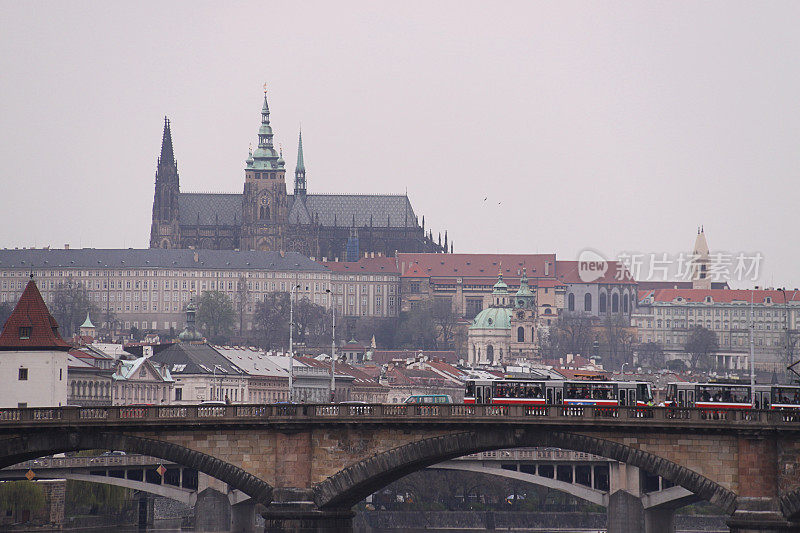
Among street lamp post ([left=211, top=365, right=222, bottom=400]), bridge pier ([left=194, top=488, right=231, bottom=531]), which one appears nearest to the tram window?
bridge pier ([left=194, top=488, right=231, bottom=531])

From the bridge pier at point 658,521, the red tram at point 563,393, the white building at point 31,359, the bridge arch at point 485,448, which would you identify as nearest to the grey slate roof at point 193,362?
the white building at point 31,359

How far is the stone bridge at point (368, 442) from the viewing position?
7925 cm

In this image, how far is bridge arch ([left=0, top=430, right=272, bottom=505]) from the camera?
271 ft

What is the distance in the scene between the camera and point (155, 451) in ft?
271

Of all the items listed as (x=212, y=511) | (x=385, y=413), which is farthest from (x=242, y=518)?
(x=385, y=413)

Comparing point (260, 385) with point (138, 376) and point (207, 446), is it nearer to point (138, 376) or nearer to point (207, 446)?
point (138, 376)

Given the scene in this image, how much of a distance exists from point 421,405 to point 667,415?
9.14 metres

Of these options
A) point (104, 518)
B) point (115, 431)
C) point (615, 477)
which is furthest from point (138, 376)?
point (115, 431)

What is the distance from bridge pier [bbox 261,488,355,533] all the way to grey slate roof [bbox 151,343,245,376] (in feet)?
339

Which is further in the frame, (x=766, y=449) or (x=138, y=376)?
(x=138, y=376)

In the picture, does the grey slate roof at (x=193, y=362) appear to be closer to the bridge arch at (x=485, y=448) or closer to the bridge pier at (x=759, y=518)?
the bridge arch at (x=485, y=448)

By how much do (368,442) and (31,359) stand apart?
40.1m

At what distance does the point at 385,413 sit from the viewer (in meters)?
82.6

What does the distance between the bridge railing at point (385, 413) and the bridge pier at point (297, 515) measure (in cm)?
291
